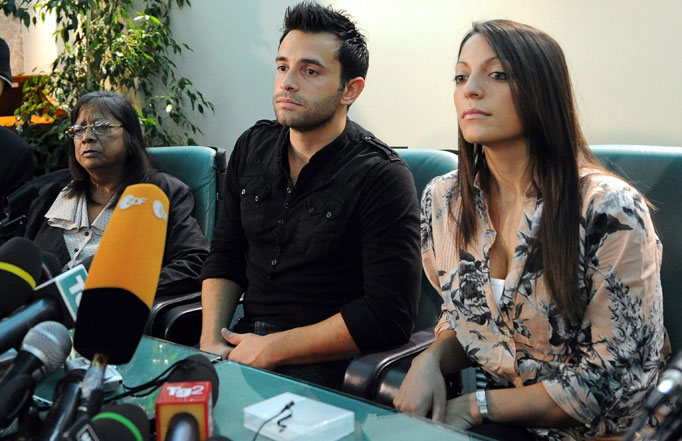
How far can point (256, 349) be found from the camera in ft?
5.92

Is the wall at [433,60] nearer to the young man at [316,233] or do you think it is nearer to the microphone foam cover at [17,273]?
the young man at [316,233]

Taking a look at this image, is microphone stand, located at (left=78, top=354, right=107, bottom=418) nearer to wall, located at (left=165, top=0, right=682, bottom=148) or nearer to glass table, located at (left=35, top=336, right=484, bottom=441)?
glass table, located at (left=35, top=336, right=484, bottom=441)

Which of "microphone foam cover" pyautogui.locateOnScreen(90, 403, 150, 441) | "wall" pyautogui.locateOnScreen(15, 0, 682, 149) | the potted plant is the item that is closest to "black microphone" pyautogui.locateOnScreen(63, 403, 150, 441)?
"microphone foam cover" pyautogui.locateOnScreen(90, 403, 150, 441)

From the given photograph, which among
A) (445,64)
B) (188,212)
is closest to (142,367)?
(188,212)

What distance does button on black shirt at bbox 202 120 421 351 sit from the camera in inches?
70.8

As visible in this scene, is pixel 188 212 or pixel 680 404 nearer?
pixel 680 404

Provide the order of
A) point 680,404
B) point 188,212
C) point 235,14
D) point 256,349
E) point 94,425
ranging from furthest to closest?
1. point 235,14
2. point 188,212
3. point 256,349
4. point 94,425
5. point 680,404

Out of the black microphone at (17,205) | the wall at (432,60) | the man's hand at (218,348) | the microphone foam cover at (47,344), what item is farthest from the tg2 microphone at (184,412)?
the wall at (432,60)

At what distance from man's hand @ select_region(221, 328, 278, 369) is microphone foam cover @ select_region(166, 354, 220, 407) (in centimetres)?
60

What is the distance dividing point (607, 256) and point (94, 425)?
A: 0.94 m

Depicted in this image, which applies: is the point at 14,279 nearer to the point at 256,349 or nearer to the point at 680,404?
the point at 680,404

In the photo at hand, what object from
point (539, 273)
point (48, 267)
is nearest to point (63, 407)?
point (48, 267)

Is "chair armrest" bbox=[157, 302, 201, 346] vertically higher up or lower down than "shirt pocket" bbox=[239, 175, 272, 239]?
lower down

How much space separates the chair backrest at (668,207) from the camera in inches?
57.7
